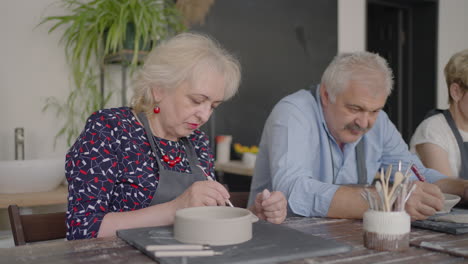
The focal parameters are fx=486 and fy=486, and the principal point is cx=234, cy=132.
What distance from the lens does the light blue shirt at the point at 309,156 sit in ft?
5.10

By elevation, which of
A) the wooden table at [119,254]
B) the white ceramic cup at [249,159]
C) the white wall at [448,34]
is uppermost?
the white wall at [448,34]

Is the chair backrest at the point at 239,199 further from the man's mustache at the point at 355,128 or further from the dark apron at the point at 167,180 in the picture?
the man's mustache at the point at 355,128

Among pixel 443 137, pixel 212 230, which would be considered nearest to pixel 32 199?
pixel 212 230

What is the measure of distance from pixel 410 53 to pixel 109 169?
14.1 ft

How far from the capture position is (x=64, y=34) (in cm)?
292

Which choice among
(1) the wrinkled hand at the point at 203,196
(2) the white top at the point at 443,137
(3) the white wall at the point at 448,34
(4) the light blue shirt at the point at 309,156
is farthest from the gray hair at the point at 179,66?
(3) the white wall at the point at 448,34

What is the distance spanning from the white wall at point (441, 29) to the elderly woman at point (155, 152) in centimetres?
295

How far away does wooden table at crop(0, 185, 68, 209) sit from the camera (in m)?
2.13

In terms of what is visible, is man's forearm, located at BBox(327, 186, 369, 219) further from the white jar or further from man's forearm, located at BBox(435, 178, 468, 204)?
man's forearm, located at BBox(435, 178, 468, 204)

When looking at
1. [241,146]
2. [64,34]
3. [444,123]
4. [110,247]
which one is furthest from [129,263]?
[241,146]

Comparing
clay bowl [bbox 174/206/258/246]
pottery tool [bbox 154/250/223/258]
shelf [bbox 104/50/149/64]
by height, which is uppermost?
shelf [bbox 104/50/149/64]

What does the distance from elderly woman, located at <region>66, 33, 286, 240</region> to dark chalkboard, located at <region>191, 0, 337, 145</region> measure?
6.41 feet

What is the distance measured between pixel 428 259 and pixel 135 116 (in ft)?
3.27

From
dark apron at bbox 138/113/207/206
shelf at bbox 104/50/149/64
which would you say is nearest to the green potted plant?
shelf at bbox 104/50/149/64
